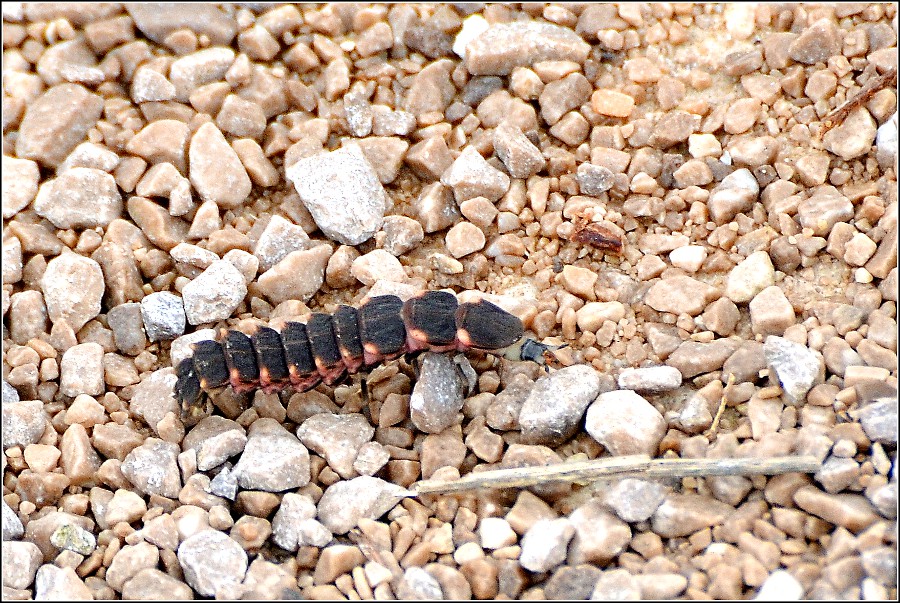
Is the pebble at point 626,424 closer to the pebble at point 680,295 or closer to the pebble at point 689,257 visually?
the pebble at point 680,295

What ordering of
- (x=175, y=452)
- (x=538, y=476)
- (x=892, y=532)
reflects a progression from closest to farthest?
1. (x=892, y=532)
2. (x=538, y=476)
3. (x=175, y=452)

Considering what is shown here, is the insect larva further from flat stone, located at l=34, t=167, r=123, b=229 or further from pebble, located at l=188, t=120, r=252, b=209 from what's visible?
flat stone, located at l=34, t=167, r=123, b=229

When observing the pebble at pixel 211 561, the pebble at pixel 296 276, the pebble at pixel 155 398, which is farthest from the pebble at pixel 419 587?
the pebble at pixel 296 276

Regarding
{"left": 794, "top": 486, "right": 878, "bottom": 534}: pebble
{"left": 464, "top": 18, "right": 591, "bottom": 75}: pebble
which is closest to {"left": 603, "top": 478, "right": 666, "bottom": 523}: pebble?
{"left": 794, "top": 486, "right": 878, "bottom": 534}: pebble

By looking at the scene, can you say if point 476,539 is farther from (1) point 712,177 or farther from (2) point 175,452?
(1) point 712,177

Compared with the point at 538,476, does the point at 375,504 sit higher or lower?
lower

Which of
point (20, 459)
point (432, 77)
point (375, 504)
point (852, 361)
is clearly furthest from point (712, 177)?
point (20, 459)
